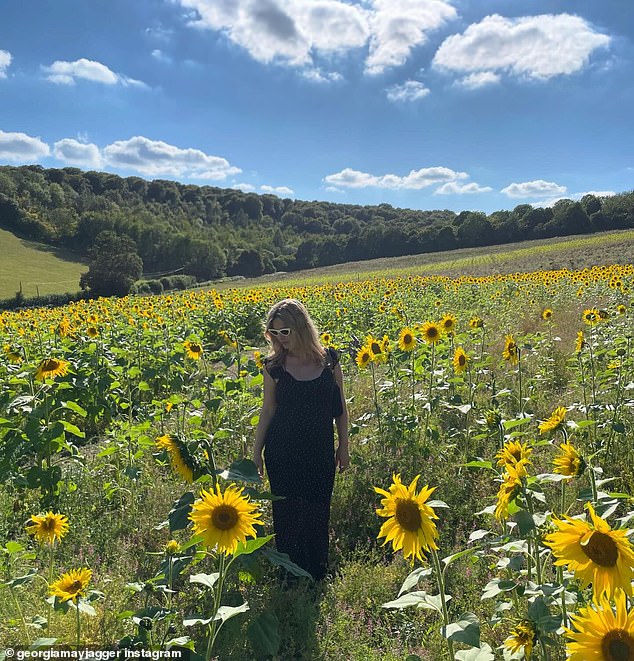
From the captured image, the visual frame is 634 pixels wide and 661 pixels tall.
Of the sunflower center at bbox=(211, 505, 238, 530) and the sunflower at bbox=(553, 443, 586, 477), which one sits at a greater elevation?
the sunflower at bbox=(553, 443, 586, 477)

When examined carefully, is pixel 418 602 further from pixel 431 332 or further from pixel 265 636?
pixel 431 332

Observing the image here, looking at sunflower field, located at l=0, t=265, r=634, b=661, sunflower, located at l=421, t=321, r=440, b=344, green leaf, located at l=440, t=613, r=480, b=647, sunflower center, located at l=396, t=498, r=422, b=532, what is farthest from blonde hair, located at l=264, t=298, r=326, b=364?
green leaf, located at l=440, t=613, r=480, b=647

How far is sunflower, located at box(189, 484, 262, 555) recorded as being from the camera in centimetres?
172

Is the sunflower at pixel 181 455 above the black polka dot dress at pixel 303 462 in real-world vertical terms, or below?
above

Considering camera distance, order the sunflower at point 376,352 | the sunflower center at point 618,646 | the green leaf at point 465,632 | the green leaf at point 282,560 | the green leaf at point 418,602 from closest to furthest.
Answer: the sunflower center at point 618,646 → the green leaf at point 465,632 → the green leaf at point 418,602 → the green leaf at point 282,560 → the sunflower at point 376,352

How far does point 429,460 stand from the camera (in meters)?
4.34

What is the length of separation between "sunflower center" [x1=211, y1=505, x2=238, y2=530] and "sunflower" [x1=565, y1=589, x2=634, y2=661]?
1.06 m

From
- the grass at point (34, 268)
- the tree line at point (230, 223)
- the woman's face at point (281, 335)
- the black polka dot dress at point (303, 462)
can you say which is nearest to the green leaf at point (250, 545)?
the black polka dot dress at point (303, 462)

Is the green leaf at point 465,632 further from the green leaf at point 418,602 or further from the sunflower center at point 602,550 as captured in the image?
the sunflower center at point 602,550

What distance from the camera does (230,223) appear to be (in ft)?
408

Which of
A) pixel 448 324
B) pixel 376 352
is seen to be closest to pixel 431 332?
pixel 448 324

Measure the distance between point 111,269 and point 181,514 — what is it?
44635mm

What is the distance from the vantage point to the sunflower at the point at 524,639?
5.24 ft

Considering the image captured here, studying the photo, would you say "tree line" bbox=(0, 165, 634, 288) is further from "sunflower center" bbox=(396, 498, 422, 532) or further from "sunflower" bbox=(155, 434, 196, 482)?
"sunflower center" bbox=(396, 498, 422, 532)
